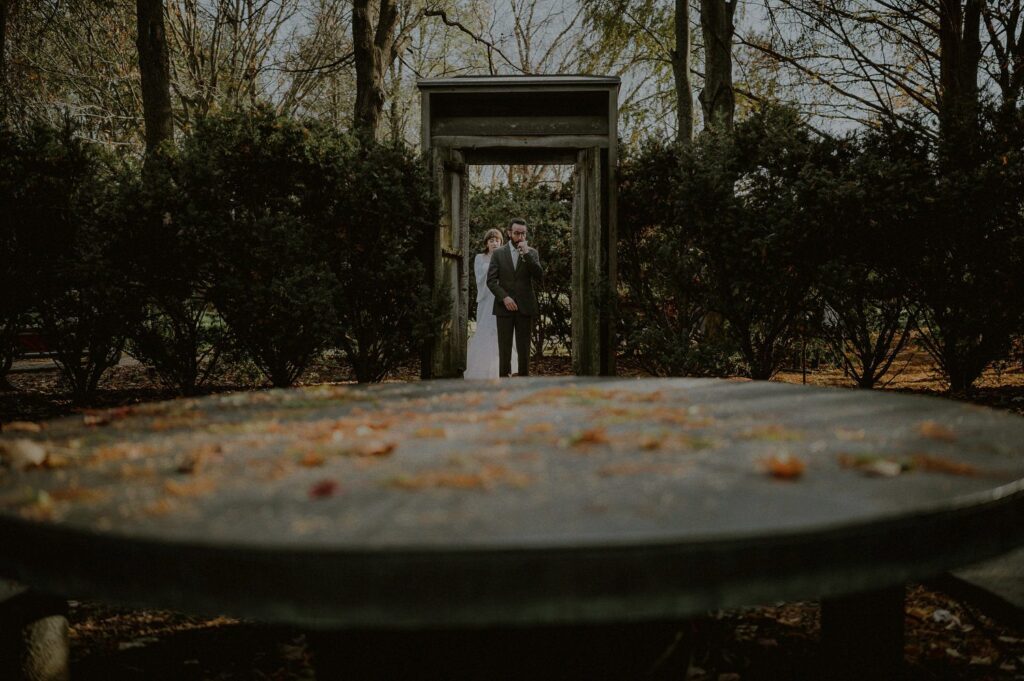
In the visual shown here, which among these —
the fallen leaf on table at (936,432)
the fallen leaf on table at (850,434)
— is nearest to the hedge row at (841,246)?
the fallen leaf on table at (936,432)

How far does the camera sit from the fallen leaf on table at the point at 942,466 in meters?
1.42

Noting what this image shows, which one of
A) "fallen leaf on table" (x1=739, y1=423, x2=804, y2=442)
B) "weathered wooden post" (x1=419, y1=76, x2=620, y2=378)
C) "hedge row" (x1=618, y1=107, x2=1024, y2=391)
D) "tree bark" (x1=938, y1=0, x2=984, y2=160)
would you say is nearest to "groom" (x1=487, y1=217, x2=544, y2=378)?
"weathered wooden post" (x1=419, y1=76, x2=620, y2=378)

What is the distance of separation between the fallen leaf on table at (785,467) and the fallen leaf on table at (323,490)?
0.79 meters

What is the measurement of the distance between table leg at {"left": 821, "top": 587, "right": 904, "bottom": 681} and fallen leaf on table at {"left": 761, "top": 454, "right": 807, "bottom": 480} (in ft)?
2.61

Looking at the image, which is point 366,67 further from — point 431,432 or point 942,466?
point 942,466

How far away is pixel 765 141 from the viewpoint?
7465mm

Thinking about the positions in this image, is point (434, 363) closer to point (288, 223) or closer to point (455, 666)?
point (288, 223)

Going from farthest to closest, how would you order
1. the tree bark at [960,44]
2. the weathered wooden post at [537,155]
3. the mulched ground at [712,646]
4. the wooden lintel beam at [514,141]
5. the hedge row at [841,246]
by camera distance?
the tree bark at [960,44] < the wooden lintel beam at [514,141] < the weathered wooden post at [537,155] < the hedge row at [841,246] < the mulched ground at [712,646]

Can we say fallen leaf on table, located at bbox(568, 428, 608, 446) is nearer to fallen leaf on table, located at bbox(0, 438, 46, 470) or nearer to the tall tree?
fallen leaf on table, located at bbox(0, 438, 46, 470)

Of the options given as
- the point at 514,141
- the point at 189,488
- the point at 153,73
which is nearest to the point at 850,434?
the point at 189,488

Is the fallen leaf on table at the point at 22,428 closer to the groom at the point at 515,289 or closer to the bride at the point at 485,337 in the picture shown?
the groom at the point at 515,289

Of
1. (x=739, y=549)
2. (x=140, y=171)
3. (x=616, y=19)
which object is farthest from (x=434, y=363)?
(x=616, y=19)

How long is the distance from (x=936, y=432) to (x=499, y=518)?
1.27 m

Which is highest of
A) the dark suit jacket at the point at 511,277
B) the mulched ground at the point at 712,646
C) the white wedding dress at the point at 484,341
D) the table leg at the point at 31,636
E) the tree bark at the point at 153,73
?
the tree bark at the point at 153,73
